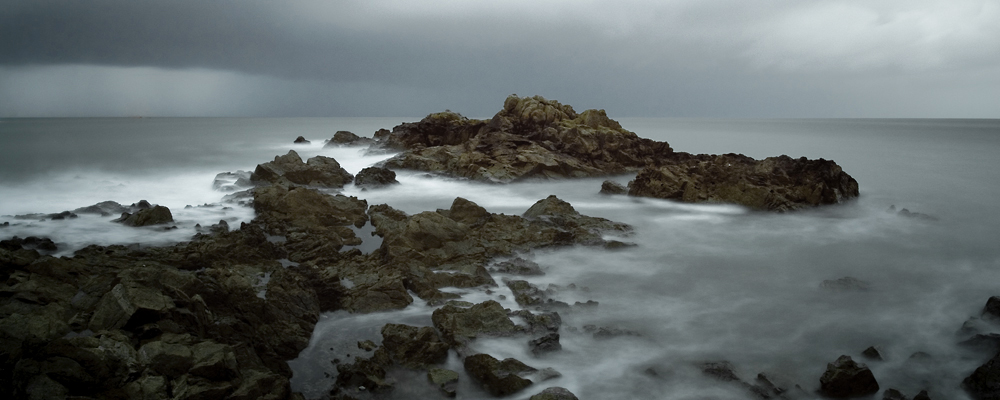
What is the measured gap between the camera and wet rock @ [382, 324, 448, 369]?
21.3ft

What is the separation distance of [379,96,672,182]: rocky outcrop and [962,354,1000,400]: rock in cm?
1588

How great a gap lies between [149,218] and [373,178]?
828 centimetres

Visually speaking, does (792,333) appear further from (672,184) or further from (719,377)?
(672,184)

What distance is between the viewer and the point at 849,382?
595 centimetres

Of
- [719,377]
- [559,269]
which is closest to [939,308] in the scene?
[719,377]

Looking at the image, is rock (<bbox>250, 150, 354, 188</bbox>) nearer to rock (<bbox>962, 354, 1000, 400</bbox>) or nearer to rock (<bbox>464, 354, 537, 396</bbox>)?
rock (<bbox>464, 354, 537, 396</bbox>)

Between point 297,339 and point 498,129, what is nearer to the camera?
point 297,339

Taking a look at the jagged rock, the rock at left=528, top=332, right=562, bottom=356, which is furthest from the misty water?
the jagged rock

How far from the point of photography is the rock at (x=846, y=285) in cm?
920

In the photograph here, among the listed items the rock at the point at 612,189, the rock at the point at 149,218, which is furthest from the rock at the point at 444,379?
the rock at the point at 612,189

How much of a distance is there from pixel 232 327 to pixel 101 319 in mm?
1144

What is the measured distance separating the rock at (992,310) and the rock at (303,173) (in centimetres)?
1610

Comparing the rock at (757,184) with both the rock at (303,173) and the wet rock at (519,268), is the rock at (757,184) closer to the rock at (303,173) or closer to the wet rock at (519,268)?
the wet rock at (519,268)

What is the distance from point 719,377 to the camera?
20.8ft
